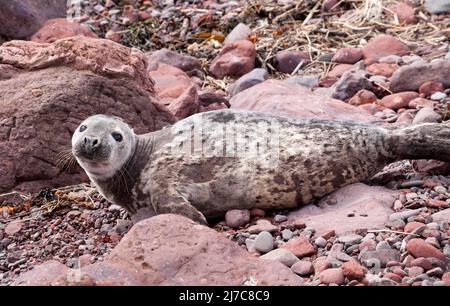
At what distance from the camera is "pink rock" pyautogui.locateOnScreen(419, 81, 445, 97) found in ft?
26.5

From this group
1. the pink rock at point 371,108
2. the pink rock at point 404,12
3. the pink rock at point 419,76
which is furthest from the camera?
the pink rock at point 404,12

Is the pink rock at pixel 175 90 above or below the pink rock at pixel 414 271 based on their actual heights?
below

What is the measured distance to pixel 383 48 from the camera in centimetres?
981

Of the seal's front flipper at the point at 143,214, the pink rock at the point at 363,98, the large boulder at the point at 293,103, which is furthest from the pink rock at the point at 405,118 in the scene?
the seal's front flipper at the point at 143,214

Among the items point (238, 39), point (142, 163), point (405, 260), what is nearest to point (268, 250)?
point (405, 260)

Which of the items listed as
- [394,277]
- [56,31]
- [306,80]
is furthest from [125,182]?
[56,31]

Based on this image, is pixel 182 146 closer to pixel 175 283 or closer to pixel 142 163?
pixel 142 163

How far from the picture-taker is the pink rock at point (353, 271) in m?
4.28

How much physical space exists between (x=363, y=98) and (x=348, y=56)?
5.42 feet

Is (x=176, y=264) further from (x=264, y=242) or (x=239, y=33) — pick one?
(x=239, y=33)

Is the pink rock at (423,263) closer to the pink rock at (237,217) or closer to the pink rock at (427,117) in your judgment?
the pink rock at (237,217)

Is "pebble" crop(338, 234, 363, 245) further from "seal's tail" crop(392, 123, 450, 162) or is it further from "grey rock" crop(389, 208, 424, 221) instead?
"seal's tail" crop(392, 123, 450, 162)

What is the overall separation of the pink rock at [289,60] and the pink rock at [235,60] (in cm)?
32

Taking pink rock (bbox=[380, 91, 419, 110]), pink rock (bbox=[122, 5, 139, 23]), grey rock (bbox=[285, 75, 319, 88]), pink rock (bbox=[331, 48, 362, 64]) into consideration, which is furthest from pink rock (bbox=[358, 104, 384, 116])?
pink rock (bbox=[122, 5, 139, 23])
